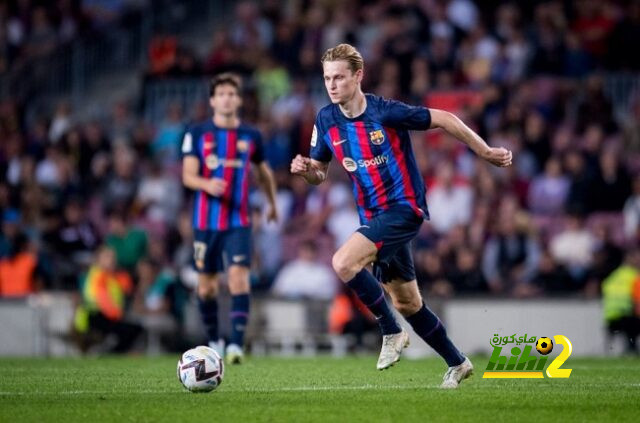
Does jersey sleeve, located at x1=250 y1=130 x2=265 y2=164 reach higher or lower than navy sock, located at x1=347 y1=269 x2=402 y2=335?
higher

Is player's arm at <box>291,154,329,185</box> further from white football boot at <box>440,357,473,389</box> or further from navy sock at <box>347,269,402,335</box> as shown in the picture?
white football boot at <box>440,357,473,389</box>

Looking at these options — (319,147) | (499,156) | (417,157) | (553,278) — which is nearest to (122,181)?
(417,157)

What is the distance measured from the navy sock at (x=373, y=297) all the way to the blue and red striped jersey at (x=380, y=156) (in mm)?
453

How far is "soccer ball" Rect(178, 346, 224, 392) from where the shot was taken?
904 centimetres

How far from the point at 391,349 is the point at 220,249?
431cm

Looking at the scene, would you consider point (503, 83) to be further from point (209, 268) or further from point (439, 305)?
point (209, 268)

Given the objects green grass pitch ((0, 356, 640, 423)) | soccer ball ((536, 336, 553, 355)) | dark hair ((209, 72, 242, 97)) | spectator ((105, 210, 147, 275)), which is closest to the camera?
green grass pitch ((0, 356, 640, 423))

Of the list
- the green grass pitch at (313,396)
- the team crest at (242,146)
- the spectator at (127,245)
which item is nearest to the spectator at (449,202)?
the spectator at (127,245)

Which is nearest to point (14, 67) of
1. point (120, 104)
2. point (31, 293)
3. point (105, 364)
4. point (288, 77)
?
point (120, 104)

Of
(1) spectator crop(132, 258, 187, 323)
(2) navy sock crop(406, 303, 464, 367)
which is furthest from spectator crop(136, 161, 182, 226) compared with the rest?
(2) navy sock crop(406, 303, 464, 367)

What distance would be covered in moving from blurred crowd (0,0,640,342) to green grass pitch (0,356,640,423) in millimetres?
5582

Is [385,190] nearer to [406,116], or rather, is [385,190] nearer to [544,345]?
[406,116]

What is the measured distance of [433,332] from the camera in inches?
366

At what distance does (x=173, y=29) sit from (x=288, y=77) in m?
4.07
